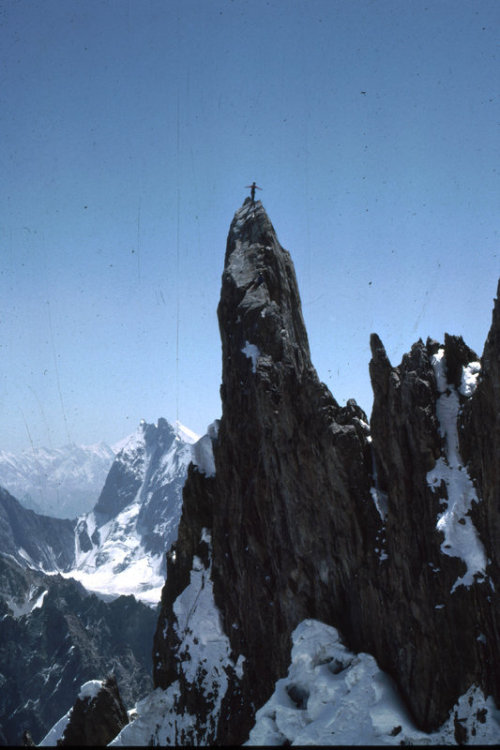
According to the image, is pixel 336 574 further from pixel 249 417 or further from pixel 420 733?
pixel 249 417

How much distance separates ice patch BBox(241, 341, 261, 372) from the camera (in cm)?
4553

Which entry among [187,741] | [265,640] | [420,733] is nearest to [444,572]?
[420,733]

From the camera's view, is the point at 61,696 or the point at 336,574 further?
the point at 61,696

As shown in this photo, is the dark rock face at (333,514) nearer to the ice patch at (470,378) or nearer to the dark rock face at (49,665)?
the ice patch at (470,378)

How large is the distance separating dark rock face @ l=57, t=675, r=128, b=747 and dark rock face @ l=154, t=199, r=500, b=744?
24.2ft

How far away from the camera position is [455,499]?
93.2 feet

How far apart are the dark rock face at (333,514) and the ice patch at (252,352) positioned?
22 centimetres

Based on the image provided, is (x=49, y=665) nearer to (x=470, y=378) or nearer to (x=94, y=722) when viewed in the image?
(x=94, y=722)

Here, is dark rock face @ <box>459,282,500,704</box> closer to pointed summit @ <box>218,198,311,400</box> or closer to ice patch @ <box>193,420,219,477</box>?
pointed summit @ <box>218,198,311,400</box>

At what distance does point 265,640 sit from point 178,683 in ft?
38.2

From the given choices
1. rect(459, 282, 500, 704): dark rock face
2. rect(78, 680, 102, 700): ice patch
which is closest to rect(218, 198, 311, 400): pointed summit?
rect(459, 282, 500, 704): dark rock face

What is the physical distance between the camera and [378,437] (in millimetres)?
33750

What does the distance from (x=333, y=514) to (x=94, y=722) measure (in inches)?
1359

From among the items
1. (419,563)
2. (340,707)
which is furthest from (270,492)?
(340,707)
